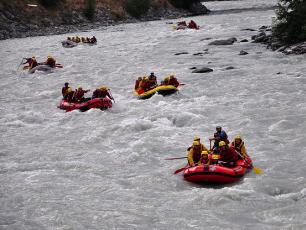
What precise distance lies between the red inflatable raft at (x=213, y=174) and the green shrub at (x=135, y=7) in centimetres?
6545

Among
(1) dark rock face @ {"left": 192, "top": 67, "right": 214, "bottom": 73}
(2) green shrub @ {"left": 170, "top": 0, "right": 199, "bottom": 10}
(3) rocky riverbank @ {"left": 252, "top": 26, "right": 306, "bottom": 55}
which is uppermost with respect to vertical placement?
(2) green shrub @ {"left": 170, "top": 0, "right": 199, "bottom": 10}

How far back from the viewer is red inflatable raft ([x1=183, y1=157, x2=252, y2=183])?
39.4 ft

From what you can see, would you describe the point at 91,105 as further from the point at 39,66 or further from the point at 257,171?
the point at 39,66

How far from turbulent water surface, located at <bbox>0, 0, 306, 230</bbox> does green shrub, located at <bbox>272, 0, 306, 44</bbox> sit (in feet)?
8.75

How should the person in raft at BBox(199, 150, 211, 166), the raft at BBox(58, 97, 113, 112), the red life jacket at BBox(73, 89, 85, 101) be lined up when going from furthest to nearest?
1. the red life jacket at BBox(73, 89, 85, 101)
2. the raft at BBox(58, 97, 113, 112)
3. the person in raft at BBox(199, 150, 211, 166)

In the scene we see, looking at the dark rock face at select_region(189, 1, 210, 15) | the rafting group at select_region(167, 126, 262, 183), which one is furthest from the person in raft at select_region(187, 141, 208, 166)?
the dark rock face at select_region(189, 1, 210, 15)

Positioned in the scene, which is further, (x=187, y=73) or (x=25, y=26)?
(x=25, y=26)

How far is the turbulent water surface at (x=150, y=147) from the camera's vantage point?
35.4 ft

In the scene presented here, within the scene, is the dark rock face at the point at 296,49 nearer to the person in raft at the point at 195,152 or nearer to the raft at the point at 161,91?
the raft at the point at 161,91

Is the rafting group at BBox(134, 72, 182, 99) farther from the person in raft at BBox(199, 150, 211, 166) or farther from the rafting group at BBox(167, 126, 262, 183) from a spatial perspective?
the person in raft at BBox(199, 150, 211, 166)

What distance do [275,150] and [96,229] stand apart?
22.5 feet

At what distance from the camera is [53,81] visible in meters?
29.1

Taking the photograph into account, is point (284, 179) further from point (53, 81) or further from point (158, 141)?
point (53, 81)

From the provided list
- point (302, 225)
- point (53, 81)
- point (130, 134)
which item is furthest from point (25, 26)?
point (302, 225)
